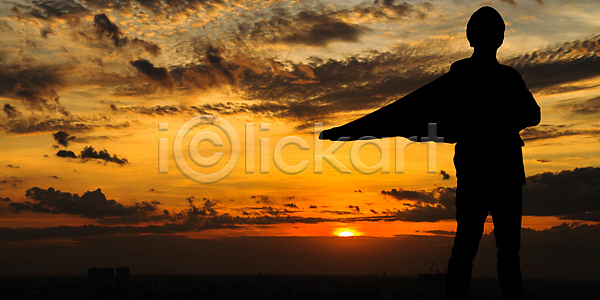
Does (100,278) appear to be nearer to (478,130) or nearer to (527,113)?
(478,130)

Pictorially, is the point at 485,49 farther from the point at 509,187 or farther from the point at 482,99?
the point at 509,187

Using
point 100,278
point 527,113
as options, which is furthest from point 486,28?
point 100,278

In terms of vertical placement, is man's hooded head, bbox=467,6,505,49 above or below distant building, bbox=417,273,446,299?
above

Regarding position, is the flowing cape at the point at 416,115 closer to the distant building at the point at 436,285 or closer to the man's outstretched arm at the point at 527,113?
the man's outstretched arm at the point at 527,113

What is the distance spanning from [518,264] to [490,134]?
1.39m

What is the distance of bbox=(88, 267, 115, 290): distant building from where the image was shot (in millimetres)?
180875

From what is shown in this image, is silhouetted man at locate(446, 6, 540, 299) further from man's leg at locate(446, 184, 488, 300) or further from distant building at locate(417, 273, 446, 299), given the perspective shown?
distant building at locate(417, 273, 446, 299)

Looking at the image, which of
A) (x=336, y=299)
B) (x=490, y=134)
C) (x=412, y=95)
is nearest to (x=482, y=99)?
(x=490, y=134)

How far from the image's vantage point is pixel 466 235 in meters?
5.29

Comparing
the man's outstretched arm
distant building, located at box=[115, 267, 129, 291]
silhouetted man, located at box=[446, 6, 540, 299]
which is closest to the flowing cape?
silhouetted man, located at box=[446, 6, 540, 299]

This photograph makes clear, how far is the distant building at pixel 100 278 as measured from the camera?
181 metres

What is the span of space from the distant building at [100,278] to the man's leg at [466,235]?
631ft

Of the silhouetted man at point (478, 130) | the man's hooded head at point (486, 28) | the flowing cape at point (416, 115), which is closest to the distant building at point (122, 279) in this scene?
the flowing cape at point (416, 115)

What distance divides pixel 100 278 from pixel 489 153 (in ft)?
652
